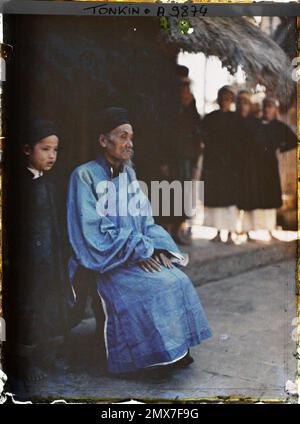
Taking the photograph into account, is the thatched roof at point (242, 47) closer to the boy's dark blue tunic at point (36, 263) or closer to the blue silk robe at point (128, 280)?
the blue silk robe at point (128, 280)

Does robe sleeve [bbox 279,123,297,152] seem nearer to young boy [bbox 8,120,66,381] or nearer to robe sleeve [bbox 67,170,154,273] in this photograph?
robe sleeve [bbox 67,170,154,273]

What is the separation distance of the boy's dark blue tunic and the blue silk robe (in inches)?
5.7

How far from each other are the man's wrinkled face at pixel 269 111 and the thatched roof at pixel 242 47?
93 millimetres

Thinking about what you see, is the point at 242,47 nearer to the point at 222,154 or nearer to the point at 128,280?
the point at 222,154

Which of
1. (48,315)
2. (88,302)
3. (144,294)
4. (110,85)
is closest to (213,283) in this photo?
(144,294)

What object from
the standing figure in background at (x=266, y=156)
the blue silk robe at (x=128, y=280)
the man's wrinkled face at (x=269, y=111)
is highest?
the man's wrinkled face at (x=269, y=111)

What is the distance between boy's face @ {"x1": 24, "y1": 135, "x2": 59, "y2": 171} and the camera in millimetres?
4324

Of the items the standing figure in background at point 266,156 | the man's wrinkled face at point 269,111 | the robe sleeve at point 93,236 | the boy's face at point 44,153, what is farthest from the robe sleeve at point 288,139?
the boy's face at point 44,153

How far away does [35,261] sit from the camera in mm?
4379

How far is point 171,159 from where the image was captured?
172 inches

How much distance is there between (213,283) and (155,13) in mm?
2164

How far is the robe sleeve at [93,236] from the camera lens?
435 centimetres

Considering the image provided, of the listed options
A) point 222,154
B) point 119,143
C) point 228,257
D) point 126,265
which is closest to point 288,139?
point 222,154
